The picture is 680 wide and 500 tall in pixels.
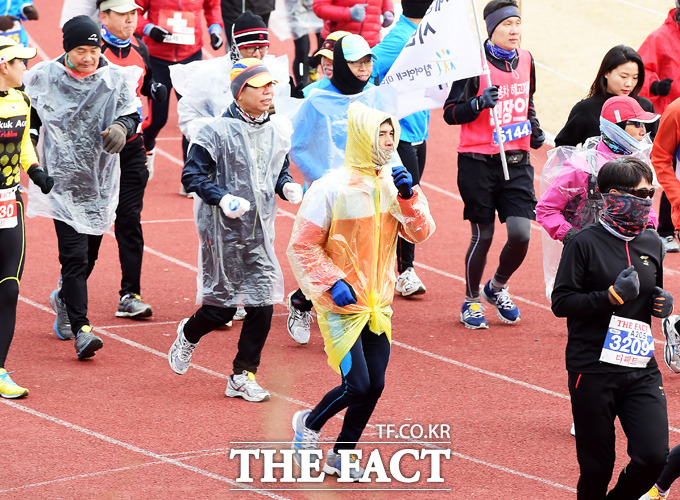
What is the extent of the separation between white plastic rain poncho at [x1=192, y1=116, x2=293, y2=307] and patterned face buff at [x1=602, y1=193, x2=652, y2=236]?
8.46ft

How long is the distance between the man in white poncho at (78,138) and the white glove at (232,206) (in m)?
1.51

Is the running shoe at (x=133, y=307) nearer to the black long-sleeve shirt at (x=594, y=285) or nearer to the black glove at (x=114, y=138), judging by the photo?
the black glove at (x=114, y=138)

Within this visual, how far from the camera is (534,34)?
60.3 ft

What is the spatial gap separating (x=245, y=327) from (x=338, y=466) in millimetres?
1523

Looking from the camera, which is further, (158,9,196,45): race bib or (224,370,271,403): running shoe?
(158,9,196,45): race bib

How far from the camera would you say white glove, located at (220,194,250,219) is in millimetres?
6730

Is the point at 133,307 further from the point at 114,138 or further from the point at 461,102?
the point at 461,102

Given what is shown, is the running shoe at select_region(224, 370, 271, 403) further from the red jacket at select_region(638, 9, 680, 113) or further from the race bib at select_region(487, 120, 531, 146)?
the red jacket at select_region(638, 9, 680, 113)

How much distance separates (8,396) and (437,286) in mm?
4263

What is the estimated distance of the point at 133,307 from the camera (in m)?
9.10

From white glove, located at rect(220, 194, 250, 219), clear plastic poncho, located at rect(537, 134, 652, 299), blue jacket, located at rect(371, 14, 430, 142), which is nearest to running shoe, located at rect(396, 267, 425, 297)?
blue jacket, located at rect(371, 14, 430, 142)

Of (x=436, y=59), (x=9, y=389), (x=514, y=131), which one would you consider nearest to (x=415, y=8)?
(x=436, y=59)

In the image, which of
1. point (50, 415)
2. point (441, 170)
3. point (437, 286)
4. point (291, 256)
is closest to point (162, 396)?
point (50, 415)

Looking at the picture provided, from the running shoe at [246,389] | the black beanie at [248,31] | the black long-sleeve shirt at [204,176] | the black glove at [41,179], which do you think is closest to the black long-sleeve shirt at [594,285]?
the black long-sleeve shirt at [204,176]
